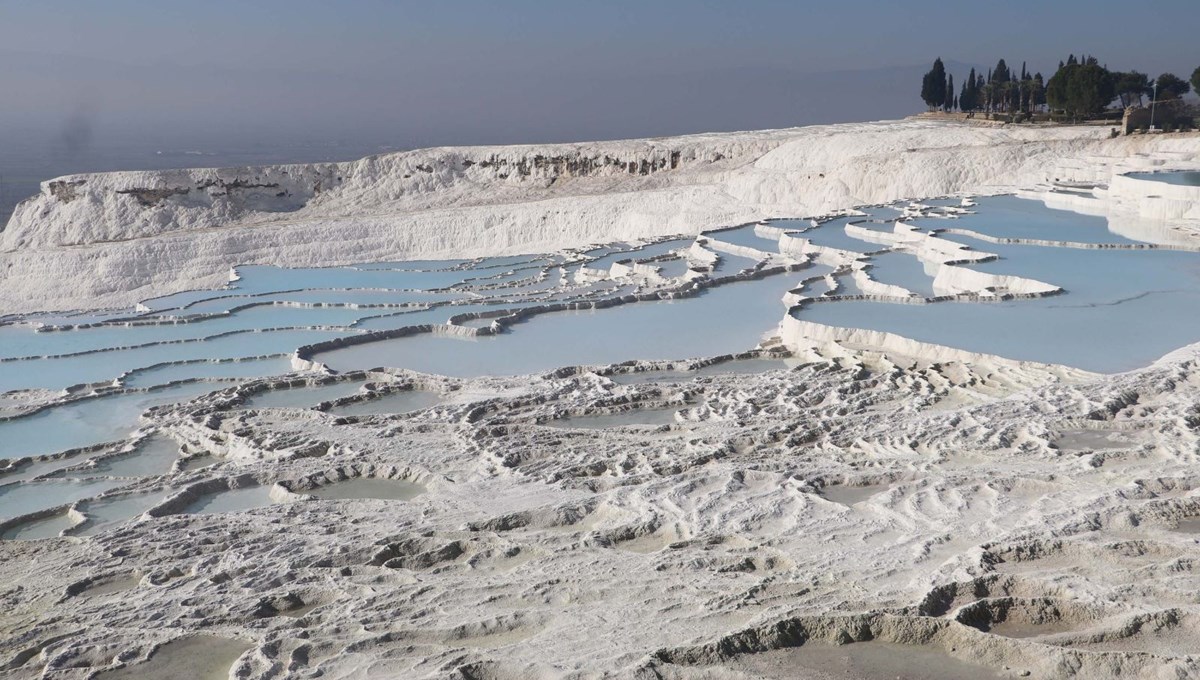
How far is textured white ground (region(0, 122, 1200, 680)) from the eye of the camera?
340 cm

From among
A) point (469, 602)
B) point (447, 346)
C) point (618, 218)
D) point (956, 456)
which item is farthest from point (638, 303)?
point (618, 218)

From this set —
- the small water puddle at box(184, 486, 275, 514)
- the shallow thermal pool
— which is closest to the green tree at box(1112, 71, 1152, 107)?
the shallow thermal pool

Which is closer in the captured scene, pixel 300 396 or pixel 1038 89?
pixel 300 396

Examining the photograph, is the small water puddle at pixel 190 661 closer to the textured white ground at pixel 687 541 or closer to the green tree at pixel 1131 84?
the textured white ground at pixel 687 541

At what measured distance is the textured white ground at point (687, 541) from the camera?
340 cm

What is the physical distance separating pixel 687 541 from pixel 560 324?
211 inches

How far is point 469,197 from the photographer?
2159 centimetres

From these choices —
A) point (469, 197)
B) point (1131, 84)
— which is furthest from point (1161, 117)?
point (469, 197)

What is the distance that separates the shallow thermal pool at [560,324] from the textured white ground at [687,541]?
48 cm

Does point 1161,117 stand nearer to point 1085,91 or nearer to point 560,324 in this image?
point 1085,91

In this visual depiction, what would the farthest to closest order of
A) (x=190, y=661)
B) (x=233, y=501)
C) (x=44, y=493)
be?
(x=44, y=493)
(x=233, y=501)
(x=190, y=661)

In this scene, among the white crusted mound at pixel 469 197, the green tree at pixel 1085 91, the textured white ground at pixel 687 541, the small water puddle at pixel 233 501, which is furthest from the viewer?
the green tree at pixel 1085 91

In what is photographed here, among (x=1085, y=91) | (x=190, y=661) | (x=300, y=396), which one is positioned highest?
(x=1085, y=91)

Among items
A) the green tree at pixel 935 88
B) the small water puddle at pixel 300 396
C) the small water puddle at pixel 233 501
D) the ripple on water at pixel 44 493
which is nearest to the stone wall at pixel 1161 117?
A: the green tree at pixel 935 88
